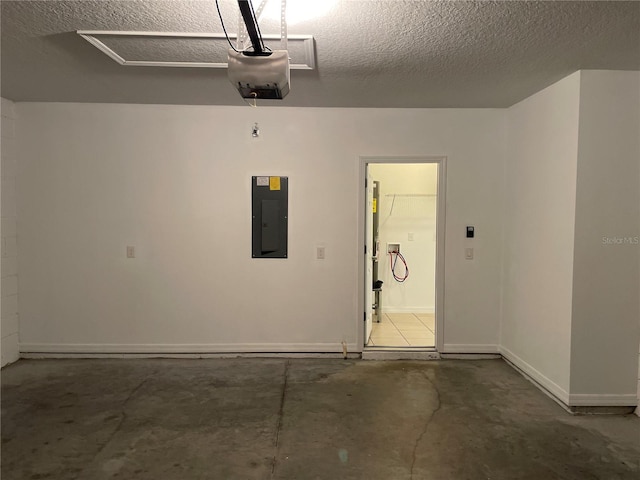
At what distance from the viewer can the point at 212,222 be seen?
4109mm

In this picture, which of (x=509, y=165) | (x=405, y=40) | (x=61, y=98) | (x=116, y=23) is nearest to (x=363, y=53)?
(x=405, y=40)

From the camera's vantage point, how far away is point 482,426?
2.86m

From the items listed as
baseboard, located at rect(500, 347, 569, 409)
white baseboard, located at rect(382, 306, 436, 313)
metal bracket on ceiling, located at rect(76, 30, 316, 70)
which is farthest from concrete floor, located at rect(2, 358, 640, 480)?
metal bracket on ceiling, located at rect(76, 30, 316, 70)

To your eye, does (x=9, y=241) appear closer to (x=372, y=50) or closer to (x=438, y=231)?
(x=372, y=50)

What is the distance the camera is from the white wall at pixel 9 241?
3.88 m

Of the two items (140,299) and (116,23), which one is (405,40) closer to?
(116,23)

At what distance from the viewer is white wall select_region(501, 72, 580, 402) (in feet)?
10.1

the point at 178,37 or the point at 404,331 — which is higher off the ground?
the point at 178,37

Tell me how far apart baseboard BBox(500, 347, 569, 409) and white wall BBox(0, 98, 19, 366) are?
4.76 metres

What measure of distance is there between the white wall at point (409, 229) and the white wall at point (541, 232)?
1.83 m

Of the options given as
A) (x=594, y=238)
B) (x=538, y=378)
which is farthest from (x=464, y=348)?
(x=594, y=238)

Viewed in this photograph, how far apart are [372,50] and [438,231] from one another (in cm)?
207

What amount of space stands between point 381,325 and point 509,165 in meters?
2.43

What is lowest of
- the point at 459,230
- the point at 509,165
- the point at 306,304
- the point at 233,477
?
the point at 233,477
